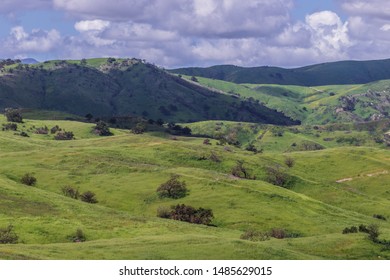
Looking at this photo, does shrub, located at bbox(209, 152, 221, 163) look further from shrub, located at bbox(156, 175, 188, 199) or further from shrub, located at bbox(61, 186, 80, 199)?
shrub, located at bbox(61, 186, 80, 199)

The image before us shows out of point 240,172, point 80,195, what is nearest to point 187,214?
point 80,195

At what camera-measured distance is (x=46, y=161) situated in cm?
14638

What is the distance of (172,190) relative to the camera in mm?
122188

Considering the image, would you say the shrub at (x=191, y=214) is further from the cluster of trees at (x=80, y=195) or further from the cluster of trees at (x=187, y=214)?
the cluster of trees at (x=80, y=195)

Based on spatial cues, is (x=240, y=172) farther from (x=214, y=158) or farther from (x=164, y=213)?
(x=164, y=213)

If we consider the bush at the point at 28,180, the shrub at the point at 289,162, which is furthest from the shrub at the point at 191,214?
the shrub at the point at 289,162

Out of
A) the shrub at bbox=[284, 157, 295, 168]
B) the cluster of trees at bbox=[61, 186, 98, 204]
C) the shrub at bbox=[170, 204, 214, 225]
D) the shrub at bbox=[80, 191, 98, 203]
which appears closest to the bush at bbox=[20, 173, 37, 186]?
the cluster of trees at bbox=[61, 186, 98, 204]

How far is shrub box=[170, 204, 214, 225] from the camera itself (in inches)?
4198

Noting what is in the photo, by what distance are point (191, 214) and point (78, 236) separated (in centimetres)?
3262

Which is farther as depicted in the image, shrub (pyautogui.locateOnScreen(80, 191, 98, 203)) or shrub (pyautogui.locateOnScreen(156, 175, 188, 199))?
shrub (pyautogui.locateOnScreen(156, 175, 188, 199))

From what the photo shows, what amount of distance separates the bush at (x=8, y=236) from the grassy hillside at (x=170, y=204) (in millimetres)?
970

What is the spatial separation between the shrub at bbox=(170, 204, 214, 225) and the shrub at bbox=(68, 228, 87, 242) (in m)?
29.5

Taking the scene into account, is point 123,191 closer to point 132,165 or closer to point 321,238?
point 132,165

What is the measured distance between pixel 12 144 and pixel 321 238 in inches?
4595
